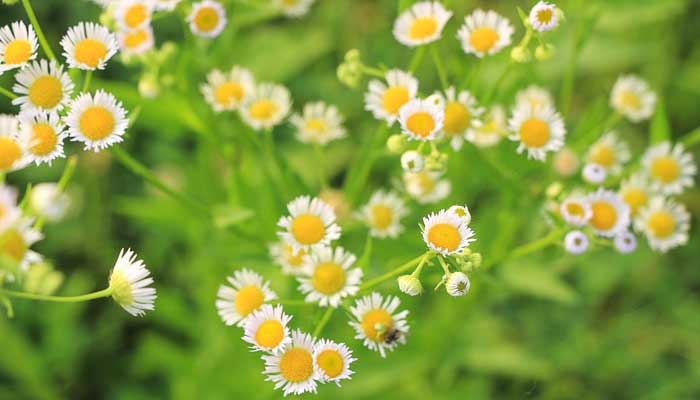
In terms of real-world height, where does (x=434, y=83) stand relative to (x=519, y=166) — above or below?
above

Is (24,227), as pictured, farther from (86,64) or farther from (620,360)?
(620,360)

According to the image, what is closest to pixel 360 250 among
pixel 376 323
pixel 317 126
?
pixel 317 126

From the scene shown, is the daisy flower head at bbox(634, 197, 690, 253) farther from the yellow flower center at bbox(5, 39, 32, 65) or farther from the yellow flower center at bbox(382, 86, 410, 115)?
the yellow flower center at bbox(5, 39, 32, 65)

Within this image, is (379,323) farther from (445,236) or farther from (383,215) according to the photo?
(383,215)

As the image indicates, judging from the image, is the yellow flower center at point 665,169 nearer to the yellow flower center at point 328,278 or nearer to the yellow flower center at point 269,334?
the yellow flower center at point 328,278

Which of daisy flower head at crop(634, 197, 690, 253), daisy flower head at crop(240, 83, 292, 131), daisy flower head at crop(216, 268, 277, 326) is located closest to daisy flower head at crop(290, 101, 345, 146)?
daisy flower head at crop(240, 83, 292, 131)

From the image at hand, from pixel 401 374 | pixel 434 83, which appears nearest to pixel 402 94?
pixel 401 374

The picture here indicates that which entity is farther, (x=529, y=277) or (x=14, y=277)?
(x=529, y=277)
